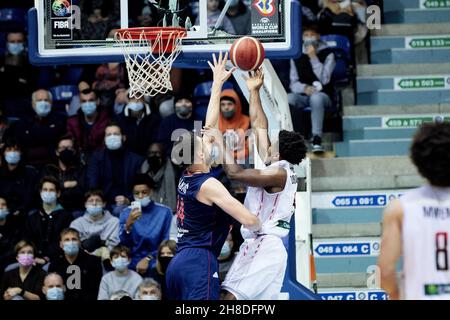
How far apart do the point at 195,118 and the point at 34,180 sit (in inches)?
64.1

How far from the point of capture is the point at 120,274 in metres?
10.9

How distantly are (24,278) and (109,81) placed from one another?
2.68 meters

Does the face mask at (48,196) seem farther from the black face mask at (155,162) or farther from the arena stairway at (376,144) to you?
the arena stairway at (376,144)

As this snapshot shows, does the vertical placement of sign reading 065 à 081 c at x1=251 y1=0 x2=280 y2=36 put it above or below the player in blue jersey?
above

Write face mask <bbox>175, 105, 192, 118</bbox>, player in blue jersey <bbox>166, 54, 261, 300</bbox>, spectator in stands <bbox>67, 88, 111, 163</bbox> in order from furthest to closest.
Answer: spectator in stands <bbox>67, 88, 111, 163</bbox>, face mask <bbox>175, 105, 192, 118</bbox>, player in blue jersey <bbox>166, 54, 261, 300</bbox>

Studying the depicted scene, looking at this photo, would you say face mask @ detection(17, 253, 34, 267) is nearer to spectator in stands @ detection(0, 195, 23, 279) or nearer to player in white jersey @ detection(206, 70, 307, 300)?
spectator in stands @ detection(0, 195, 23, 279)

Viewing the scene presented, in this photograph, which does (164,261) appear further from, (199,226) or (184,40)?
(199,226)

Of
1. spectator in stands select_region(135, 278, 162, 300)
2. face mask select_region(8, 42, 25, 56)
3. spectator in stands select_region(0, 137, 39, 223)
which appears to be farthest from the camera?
face mask select_region(8, 42, 25, 56)

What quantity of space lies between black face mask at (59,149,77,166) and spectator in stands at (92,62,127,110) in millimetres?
936

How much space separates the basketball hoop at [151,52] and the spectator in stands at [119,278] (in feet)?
8.01

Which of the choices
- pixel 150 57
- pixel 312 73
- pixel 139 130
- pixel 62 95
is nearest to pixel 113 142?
pixel 139 130

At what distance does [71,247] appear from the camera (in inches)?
433

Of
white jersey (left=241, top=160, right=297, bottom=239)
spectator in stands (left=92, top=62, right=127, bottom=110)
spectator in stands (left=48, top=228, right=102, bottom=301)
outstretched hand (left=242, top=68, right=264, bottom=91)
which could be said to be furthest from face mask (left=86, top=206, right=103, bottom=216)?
white jersey (left=241, top=160, right=297, bottom=239)

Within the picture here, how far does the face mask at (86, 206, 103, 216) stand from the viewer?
1132 cm
